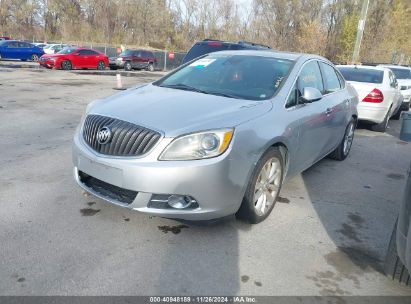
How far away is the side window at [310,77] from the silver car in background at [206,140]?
0.02 meters

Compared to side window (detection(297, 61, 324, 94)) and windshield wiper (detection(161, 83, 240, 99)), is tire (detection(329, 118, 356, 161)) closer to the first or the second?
side window (detection(297, 61, 324, 94))

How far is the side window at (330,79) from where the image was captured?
496 cm

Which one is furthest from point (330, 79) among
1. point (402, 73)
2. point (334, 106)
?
point (402, 73)

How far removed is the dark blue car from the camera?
81.9 ft

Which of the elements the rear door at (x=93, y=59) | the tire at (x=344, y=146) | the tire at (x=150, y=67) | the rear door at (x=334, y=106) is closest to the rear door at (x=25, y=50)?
the rear door at (x=93, y=59)

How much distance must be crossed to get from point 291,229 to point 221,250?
843 mm

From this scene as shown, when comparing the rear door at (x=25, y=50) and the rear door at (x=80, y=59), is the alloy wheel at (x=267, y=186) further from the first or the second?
the rear door at (x=25, y=50)

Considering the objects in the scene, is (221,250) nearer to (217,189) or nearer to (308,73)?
(217,189)

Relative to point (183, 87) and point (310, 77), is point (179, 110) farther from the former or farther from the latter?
point (310, 77)

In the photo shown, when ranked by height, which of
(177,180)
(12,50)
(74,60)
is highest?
(177,180)

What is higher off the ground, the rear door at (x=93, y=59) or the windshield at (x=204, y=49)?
the windshield at (x=204, y=49)

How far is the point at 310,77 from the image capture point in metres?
4.46

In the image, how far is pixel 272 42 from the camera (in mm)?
42125

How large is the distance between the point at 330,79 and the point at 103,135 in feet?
11.1
